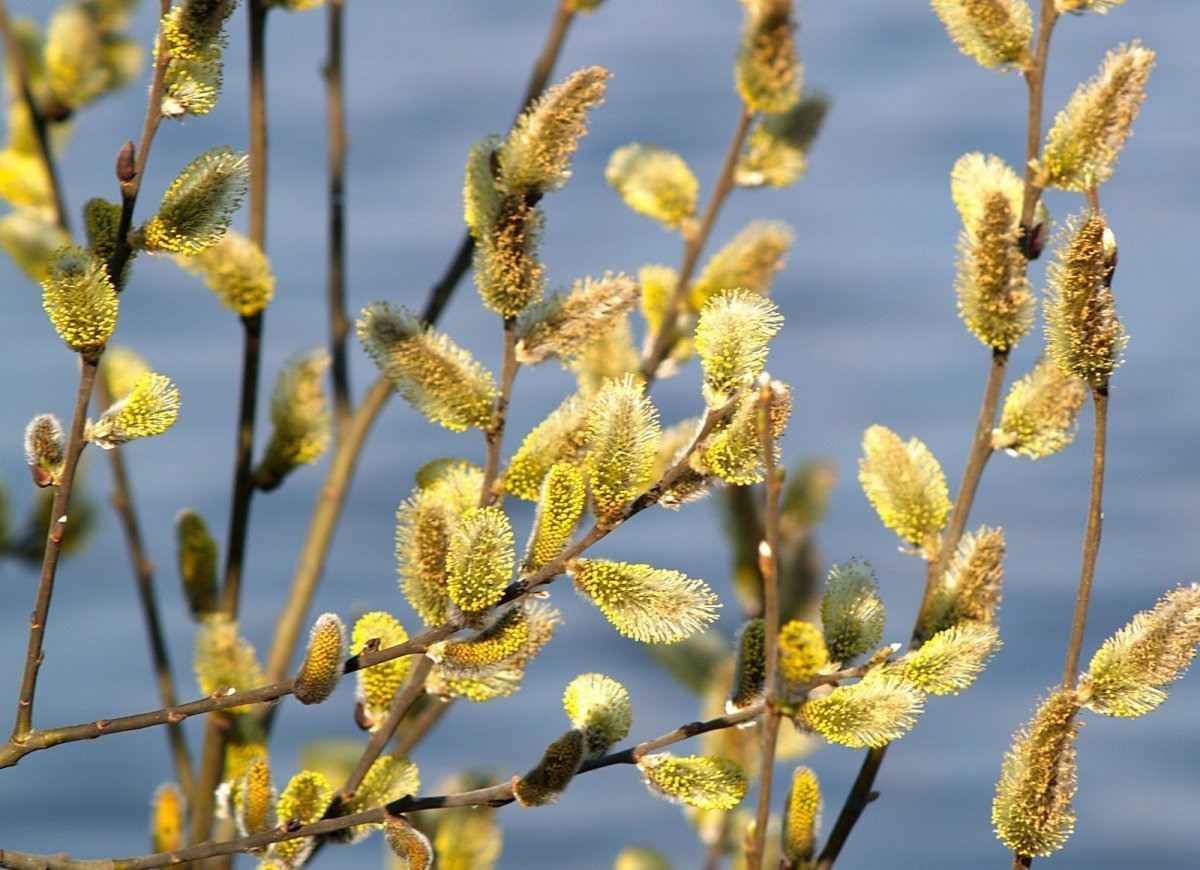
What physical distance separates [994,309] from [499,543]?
318 mm

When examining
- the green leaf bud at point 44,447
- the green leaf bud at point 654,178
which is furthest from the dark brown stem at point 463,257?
the green leaf bud at point 44,447

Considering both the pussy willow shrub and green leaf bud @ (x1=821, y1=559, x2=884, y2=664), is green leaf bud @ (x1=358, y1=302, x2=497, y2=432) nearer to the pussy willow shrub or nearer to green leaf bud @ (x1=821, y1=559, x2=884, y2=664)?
the pussy willow shrub

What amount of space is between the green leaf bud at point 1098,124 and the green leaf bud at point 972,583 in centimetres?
20

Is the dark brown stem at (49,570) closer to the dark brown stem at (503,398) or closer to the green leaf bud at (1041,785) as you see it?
the dark brown stem at (503,398)

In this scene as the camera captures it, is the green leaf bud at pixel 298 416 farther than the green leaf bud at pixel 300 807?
Yes

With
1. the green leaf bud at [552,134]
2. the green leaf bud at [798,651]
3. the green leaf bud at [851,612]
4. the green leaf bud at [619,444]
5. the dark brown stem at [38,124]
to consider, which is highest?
the dark brown stem at [38,124]

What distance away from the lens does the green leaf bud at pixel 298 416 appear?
95 centimetres

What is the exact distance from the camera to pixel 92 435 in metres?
0.64

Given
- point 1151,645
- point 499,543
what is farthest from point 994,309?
point 499,543

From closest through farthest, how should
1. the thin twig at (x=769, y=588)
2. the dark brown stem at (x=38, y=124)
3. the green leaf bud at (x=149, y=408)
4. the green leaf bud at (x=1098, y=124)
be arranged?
the thin twig at (x=769, y=588), the green leaf bud at (x=149, y=408), the green leaf bud at (x=1098, y=124), the dark brown stem at (x=38, y=124)

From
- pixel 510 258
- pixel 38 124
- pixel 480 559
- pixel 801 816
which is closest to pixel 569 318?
pixel 510 258

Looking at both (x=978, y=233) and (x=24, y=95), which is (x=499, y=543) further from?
(x=24, y=95)

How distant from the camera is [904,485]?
77 centimetres

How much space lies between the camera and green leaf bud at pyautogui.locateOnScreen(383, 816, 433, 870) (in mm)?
645
